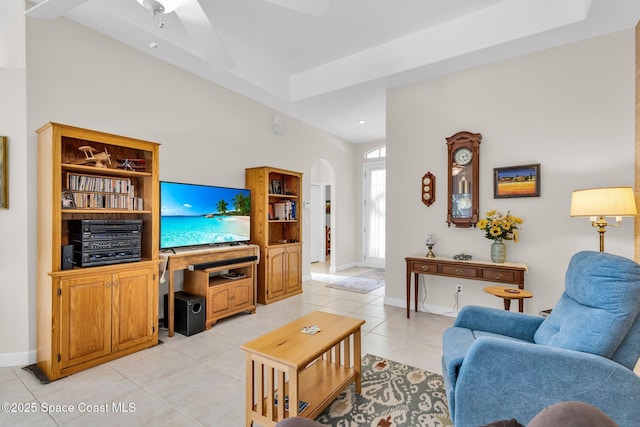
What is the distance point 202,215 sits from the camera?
3.75 meters

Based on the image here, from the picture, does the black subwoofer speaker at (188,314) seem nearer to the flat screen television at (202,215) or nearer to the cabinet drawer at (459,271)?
the flat screen television at (202,215)

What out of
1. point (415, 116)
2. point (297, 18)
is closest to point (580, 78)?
point (415, 116)

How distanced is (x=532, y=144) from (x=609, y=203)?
1.17 meters

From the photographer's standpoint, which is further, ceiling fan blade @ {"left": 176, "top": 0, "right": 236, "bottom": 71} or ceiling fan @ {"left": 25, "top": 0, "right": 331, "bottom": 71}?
ceiling fan blade @ {"left": 176, "top": 0, "right": 236, "bottom": 71}

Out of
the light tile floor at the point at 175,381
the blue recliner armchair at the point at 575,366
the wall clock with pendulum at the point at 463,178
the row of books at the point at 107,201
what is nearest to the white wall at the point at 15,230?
the light tile floor at the point at 175,381

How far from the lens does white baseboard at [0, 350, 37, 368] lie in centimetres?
251

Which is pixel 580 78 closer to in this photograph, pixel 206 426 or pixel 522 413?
pixel 522 413

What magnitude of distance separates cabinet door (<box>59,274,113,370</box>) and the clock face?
3.90m

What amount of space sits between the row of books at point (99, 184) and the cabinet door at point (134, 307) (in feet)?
2.55

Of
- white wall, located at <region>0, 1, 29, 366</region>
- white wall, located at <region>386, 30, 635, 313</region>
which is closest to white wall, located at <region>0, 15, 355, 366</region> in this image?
white wall, located at <region>0, 1, 29, 366</region>

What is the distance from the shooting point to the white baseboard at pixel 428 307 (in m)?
3.86

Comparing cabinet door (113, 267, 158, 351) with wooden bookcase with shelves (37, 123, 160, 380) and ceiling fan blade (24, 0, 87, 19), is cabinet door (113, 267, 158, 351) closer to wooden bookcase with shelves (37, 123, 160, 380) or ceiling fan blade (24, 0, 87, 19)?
wooden bookcase with shelves (37, 123, 160, 380)

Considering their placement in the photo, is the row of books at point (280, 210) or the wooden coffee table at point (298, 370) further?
the row of books at point (280, 210)

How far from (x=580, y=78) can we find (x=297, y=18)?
302 centimetres
